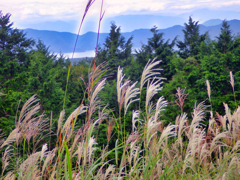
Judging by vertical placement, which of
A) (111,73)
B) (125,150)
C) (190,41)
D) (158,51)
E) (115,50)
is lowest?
(125,150)

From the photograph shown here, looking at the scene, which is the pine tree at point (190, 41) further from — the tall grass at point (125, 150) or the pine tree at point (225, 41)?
the tall grass at point (125, 150)

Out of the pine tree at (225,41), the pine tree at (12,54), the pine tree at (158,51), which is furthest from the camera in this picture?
the pine tree at (158,51)

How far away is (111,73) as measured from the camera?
10695 millimetres

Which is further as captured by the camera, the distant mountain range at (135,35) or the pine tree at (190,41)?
the distant mountain range at (135,35)

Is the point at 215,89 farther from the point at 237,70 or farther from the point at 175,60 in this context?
the point at 175,60

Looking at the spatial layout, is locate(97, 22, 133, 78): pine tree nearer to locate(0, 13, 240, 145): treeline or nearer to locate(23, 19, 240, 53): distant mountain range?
locate(0, 13, 240, 145): treeline

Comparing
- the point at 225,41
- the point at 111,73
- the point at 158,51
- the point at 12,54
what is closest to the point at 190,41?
the point at 158,51

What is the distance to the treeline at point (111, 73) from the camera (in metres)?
10.5

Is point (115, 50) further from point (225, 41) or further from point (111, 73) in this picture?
point (225, 41)

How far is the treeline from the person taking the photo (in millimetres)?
10461

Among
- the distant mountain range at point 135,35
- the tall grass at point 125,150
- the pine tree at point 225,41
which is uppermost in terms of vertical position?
the distant mountain range at point 135,35

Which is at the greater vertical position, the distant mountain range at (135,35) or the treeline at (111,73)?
the distant mountain range at (135,35)

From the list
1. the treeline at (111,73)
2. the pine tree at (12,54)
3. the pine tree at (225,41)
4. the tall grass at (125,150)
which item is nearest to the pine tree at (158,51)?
the treeline at (111,73)

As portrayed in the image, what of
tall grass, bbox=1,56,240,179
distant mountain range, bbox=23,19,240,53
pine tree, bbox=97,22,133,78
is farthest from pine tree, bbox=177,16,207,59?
tall grass, bbox=1,56,240,179
